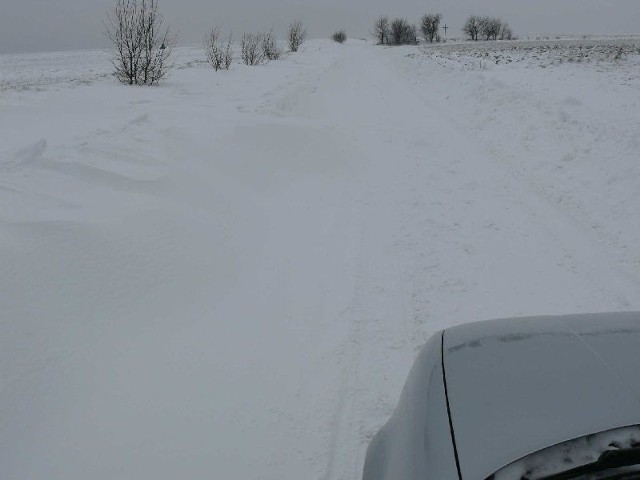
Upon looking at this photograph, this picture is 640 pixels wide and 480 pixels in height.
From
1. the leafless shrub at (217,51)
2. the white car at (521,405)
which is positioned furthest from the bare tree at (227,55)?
the white car at (521,405)

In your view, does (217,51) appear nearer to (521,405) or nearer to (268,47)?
(268,47)

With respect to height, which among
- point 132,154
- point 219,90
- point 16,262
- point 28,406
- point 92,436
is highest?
point 219,90

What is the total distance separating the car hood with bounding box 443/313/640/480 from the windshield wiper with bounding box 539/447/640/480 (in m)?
0.09

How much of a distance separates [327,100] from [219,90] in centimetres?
330

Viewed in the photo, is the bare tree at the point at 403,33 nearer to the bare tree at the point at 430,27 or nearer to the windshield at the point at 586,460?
the bare tree at the point at 430,27

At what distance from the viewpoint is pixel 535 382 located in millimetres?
1711

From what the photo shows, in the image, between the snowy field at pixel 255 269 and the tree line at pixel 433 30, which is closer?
the snowy field at pixel 255 269

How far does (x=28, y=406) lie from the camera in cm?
286

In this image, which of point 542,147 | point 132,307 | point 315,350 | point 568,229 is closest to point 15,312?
point 132,307

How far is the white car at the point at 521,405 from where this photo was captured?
1396 mm

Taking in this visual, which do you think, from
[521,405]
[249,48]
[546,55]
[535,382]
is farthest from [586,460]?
[546,55]

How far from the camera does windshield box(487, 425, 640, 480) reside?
1.34 metres

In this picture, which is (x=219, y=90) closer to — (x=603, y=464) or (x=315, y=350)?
(x=315, y=350)

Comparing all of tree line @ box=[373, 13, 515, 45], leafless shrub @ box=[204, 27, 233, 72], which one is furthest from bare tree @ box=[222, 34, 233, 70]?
tree line @ box=[373, 13, 515, 45]
